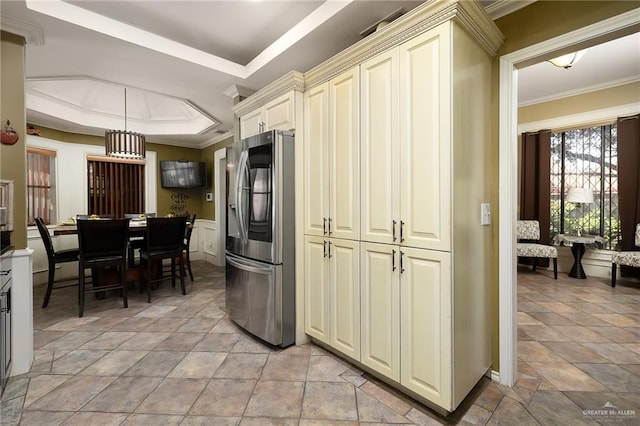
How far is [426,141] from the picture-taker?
1.55 meters

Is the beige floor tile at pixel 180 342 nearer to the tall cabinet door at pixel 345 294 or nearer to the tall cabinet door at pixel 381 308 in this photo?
the tall cabinet door at pixel 345 294

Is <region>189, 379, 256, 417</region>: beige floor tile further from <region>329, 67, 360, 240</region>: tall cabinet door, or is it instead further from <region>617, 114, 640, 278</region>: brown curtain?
<region>617, 114, 640, 278</region>: brown curtain

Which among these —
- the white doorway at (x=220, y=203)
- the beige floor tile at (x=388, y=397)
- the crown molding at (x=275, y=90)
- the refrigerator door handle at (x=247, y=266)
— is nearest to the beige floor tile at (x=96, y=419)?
the refrigerator door handle at (x=247, y=266)

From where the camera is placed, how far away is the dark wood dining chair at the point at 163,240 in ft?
11.7

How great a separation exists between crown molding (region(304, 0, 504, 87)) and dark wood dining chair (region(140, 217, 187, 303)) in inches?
114

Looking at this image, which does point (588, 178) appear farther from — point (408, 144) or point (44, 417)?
point (44, 417)

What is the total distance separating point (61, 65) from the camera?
107 inches

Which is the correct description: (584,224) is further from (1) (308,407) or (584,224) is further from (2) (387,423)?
(1) (308,407)

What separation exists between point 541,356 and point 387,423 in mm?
1507

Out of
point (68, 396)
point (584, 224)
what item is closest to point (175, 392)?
point (68, 396)

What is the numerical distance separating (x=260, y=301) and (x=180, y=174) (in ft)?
13.7

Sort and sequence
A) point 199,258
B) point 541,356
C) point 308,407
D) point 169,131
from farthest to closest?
1. point 199,258
2. point 169,131
3. point 541,356
4. point 308,407

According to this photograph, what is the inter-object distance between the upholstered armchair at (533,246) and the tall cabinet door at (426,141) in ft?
12.9

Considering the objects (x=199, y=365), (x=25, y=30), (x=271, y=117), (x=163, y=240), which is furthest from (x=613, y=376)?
(x=25, y=30)
